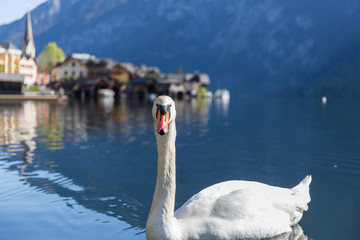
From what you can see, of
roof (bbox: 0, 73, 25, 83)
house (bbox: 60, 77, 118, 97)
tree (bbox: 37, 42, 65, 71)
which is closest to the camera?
roof (bbox: 0, 73, 25, 83)

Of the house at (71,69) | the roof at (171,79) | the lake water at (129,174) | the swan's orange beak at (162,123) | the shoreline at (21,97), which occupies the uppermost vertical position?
A: the house at (71,69)

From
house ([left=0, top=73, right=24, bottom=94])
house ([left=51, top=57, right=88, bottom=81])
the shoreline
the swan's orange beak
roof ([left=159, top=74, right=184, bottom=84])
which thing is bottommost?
the shoreline

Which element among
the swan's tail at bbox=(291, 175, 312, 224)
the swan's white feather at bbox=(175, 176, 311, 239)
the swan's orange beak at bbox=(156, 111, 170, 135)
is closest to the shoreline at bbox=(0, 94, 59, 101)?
the swan's white feather at bbox=(175, 176, 311, 239)

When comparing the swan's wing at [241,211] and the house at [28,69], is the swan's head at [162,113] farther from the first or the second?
the house at [28,69]

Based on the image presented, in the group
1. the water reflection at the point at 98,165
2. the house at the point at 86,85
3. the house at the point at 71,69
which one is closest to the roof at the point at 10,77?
the house at the point at 86,85

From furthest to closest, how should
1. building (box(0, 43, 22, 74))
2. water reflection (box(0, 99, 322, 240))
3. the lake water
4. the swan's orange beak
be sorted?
building (box(0, 43, 22, 74)), water reflection (box(0, 99, 322, 240)), the lake water, the swan's orange beak

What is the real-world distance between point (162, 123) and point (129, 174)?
7284 mm

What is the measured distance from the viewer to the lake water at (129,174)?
7582 millimetres

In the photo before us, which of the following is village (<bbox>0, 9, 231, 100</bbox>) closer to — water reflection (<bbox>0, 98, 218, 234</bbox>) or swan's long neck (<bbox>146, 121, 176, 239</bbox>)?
water reflection (<bbox>0, 98, 218, 234</bbox>)

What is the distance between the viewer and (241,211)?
6.00 m

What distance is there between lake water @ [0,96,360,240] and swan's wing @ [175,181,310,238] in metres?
1.07

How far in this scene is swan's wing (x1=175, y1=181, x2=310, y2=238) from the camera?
5831 mm

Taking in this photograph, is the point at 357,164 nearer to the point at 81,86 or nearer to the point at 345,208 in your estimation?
the point at 345,208

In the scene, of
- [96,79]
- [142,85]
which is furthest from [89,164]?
[142,85]
